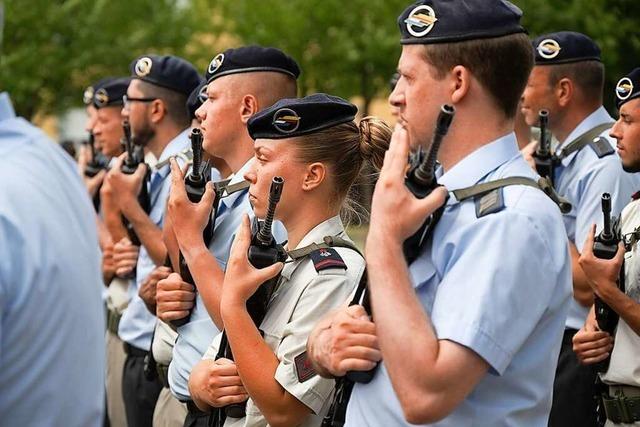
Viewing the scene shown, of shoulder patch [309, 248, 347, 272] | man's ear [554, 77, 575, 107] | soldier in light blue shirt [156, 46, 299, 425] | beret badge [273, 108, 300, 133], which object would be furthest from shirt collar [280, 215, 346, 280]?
man's ear [554, 77, 575, 107]

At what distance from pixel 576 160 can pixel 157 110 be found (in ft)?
8.78

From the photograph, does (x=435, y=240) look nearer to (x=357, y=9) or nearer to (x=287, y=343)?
(x=287, y=343)

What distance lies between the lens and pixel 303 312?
153 inches

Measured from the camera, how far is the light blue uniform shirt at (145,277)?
6312mm

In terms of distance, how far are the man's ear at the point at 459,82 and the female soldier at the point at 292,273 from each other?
44.1 inches

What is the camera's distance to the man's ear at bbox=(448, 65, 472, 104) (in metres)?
2.97

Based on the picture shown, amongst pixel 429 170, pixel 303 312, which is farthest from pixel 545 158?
pixel 429 170

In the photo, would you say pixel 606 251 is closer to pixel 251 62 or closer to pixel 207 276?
pixel 207 276

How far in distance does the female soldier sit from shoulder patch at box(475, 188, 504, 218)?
1.05m

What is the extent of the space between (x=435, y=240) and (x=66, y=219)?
0.97m

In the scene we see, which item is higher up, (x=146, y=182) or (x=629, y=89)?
(x=629, y=89)

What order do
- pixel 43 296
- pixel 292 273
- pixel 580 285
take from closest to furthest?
pixel 43 296, pixel 292 273, pixel 580 285

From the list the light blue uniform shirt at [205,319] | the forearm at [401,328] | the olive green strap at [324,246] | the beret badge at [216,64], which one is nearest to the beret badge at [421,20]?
the forearm at [401,328]

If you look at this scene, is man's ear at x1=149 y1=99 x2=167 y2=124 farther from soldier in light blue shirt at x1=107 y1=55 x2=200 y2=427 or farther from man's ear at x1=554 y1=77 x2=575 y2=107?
man's ear at x1=554 y1=77 x2=575 y2=107
